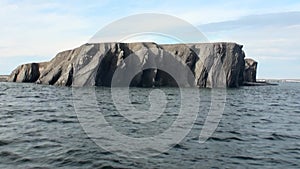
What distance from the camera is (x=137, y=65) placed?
110 m

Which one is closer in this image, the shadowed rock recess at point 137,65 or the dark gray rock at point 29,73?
the shadowed rock recess at point 137,65

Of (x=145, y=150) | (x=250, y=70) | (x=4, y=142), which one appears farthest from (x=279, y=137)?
(x=250, y=70)

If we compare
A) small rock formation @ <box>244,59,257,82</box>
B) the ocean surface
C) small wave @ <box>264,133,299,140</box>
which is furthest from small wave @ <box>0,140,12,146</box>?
small rock formation @ <box>244,59,257,82</box>

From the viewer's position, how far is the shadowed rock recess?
335 ft

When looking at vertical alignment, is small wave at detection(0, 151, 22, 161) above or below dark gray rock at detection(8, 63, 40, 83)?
below

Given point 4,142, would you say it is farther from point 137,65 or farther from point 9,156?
point 137,65

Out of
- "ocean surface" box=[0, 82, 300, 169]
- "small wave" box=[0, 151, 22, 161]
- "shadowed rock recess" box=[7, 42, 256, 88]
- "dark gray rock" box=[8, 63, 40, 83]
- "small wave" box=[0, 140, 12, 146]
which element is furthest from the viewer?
"dark gray rock" box=[8, 63, 40, 83]

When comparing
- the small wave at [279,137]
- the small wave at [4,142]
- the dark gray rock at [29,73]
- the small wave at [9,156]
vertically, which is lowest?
the small wave at [279,137]

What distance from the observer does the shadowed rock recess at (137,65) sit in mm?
102062

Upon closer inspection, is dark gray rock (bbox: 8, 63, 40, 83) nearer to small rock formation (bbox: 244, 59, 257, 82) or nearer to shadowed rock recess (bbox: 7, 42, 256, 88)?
shadowed rock recess (bbox: 7, 42, 256, 88)

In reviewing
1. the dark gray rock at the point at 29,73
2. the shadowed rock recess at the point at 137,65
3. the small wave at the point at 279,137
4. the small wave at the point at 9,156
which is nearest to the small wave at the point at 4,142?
the small wave at the point at 9,156

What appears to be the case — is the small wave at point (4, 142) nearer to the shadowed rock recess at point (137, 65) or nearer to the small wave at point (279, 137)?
the small wave at point (279, 137)

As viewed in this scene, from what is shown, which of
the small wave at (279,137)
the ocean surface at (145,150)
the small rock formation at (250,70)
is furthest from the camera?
the small rock formation at (250,70)

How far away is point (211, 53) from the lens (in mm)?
118438
